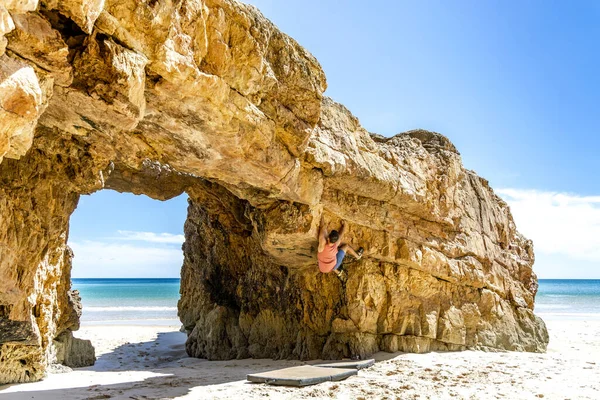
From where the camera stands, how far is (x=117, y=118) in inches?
179

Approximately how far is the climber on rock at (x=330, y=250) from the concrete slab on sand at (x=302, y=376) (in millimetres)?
1762

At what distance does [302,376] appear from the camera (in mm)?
6543

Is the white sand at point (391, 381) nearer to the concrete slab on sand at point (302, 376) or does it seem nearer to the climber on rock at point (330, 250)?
the concrete slab on sand at point (302, 376)

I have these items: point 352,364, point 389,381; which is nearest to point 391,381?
point 389,381

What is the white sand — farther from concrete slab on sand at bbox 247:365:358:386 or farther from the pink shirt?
the pink shirt

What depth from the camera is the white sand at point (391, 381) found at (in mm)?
5945

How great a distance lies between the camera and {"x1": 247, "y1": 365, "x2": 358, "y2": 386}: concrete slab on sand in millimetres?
6348

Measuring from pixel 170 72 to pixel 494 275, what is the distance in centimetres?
919

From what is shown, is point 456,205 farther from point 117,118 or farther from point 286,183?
point 117,118

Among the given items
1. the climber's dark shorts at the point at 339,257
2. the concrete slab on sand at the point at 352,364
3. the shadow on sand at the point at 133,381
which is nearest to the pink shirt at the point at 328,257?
the climber's dark shorts at the point at 339,257

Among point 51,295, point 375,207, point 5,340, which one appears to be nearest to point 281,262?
point 375,207

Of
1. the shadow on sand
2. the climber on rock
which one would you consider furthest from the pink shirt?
the shadow on sand

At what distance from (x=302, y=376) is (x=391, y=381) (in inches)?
53.7

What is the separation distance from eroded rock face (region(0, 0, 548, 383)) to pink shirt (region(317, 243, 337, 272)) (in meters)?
0.33
